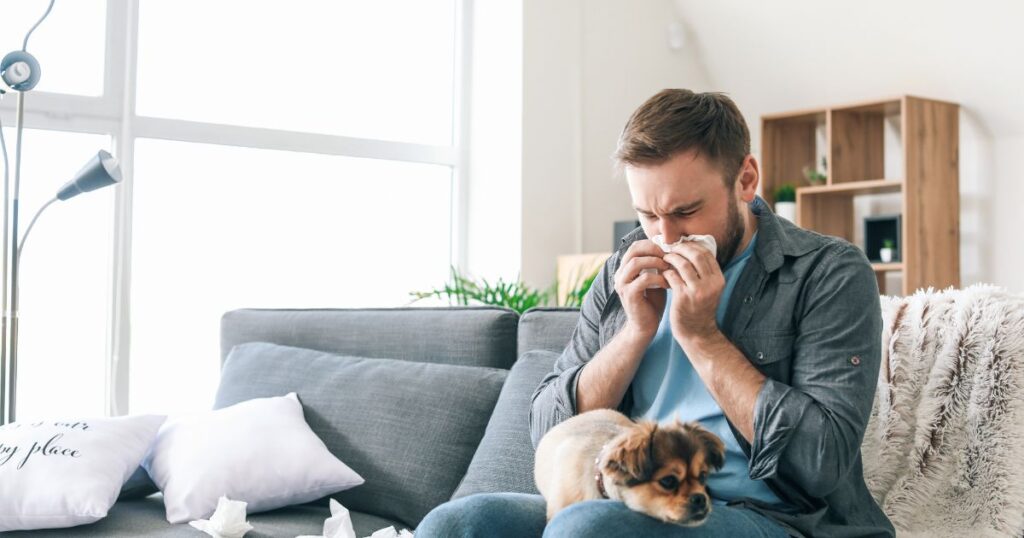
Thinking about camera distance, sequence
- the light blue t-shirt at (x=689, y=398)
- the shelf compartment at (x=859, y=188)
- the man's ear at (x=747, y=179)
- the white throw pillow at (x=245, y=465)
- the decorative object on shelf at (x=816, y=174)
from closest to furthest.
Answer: the light blue t-shirt at (x=689, y=398), the man's ear at (x=747, y=179), the white throw pillow at (x=245, y=465), the shelf compartment at (x=859, y=188), the decorative object on shelf at (x=816, y=174)

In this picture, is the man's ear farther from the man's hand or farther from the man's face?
the man's hand

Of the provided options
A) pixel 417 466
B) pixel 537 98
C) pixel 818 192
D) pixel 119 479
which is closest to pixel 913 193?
pixel 818 192

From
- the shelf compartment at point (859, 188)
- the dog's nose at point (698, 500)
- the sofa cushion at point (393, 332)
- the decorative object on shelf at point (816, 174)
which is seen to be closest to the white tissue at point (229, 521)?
the sofa cushion at point (393, 332)

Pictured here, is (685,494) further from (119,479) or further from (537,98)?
(537,98)


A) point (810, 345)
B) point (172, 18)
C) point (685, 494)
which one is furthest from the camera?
point (172, 18)

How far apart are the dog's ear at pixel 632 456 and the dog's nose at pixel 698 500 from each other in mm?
56

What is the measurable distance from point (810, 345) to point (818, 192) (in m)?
3.36

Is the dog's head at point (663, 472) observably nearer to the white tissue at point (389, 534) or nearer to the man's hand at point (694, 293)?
the man's hand at point (694, 293)

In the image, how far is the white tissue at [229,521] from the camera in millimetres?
1970

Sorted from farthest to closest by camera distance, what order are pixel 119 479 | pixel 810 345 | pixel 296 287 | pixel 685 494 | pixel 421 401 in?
pixel 296 287
pixel 421 401
pixel 119 479
pixel 810 345
pixel 685 494

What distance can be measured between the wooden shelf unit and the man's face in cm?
285

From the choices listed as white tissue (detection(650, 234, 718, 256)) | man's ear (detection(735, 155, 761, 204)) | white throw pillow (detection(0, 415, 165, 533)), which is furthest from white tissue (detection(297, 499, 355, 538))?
man's ear (detection(735, 155, 761, 204))

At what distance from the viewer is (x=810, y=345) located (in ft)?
4.84

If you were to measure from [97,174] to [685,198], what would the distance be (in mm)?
1685
